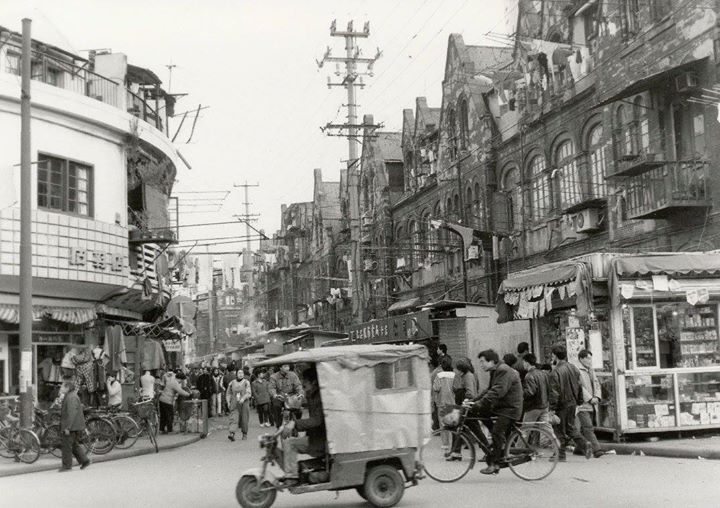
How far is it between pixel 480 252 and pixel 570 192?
22.6ft

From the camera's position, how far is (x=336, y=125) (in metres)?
35.1

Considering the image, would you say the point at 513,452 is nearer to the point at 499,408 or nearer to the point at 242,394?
the point at 499,408

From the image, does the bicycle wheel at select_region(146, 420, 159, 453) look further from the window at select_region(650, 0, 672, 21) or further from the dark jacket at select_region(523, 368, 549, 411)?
the window at select_region(650, 0, 672, 21)

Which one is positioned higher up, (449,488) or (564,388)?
(564,388)

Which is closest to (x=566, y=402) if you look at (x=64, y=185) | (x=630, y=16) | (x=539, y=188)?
(x=64, y=185)

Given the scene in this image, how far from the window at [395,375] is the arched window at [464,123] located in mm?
25978

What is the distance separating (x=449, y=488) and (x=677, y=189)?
12.3 metres

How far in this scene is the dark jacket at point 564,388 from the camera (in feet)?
45.0

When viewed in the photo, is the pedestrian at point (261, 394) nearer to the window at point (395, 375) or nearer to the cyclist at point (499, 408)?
the cyclist at point (499, 408)

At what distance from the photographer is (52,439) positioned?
1700 cm

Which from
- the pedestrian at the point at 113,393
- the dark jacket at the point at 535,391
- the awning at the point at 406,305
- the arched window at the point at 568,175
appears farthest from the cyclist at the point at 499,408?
the awning at the point at 406,305

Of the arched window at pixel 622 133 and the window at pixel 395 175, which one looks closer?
the arched window at pixel 622 133

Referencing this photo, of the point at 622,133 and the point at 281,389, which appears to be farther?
the point at 281,389

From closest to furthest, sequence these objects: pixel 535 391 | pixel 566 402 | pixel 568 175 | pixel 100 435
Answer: pixel 535 391 < pixel 566 402 < pixel 100 435 < pixel 568 175
